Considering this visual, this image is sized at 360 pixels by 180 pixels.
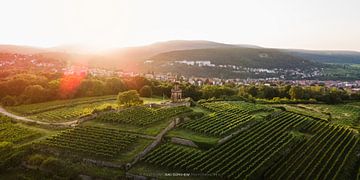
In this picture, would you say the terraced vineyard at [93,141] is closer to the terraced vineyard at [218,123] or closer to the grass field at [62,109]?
the terraced vineyard at [218,123]

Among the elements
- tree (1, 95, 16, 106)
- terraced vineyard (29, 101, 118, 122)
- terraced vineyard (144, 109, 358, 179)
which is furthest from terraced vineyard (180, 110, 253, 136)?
tree (1, 95, 16, 106)

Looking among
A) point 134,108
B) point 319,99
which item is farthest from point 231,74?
point 134,108

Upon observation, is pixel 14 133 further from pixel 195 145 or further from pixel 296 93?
pixel 296 93

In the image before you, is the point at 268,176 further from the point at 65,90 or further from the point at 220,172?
the point at 65,90

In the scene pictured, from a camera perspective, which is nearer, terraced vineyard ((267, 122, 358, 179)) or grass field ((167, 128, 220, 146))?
terraced vineyard ((267, 122, 358, 179))

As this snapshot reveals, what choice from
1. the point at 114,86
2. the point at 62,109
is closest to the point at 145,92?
the point at 114,86

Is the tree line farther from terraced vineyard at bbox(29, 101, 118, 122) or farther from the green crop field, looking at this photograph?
the green crop field
